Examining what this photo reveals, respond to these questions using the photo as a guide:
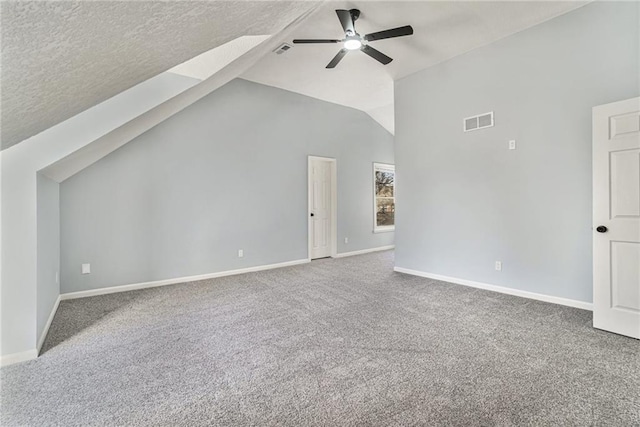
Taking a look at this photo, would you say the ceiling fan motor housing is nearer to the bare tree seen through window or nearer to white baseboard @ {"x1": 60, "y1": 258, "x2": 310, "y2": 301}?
white baseboard @ {"x1": 60, "y1": 258, "x2": 310, "y2": 301}

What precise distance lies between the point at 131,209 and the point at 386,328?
351 centimetres

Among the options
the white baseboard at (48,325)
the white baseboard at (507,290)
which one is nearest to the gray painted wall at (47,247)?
the white baseboard at (48,325)

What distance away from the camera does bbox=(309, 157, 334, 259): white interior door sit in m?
5.89

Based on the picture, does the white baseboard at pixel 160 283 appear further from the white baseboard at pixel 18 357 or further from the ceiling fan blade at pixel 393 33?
the ceiling fan blade at pixel 393 33

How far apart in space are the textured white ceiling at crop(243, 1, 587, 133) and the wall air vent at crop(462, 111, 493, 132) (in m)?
0.88

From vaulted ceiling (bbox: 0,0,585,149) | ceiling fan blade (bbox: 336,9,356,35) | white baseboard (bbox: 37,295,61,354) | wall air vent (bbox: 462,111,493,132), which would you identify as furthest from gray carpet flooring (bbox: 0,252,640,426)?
ceiling fan blade (bbox: 336,9,356,35)

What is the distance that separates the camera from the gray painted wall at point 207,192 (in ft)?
12.2

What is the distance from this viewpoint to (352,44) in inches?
125

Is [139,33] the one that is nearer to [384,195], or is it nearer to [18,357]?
[18,357]

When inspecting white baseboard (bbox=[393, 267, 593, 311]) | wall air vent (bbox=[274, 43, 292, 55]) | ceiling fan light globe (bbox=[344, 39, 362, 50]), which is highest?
wall air vent (bbox=[274, 43, 292, 55])

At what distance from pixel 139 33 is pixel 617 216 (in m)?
3.56

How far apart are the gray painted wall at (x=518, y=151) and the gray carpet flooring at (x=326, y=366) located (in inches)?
24.1

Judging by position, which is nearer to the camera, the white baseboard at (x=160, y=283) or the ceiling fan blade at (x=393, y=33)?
the ceiling fan blade at (x=393, y=33)

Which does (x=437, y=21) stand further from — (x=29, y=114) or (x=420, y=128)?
(x=29, y=114)
